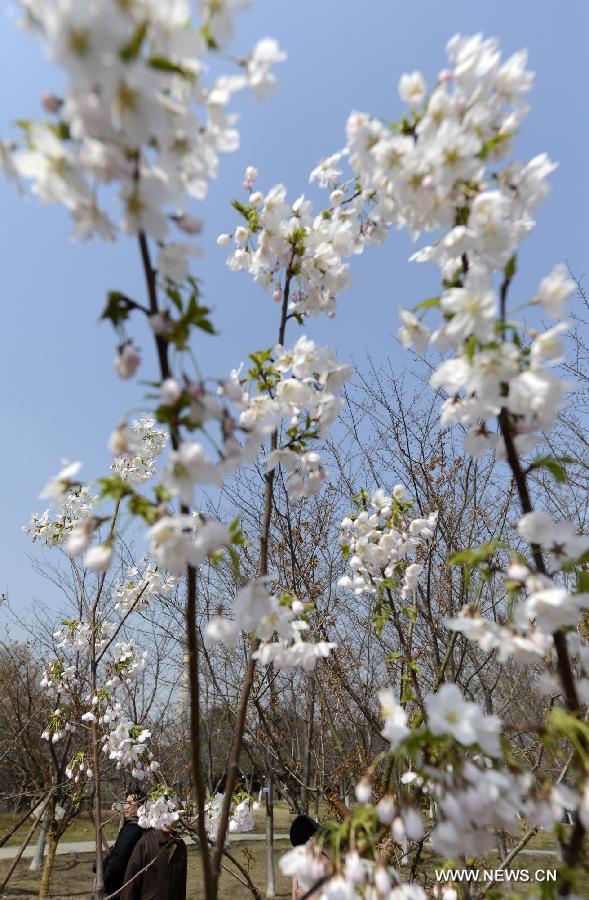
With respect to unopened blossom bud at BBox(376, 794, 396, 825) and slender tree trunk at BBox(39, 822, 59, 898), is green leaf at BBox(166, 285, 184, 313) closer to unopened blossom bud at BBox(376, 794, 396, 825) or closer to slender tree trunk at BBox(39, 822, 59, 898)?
unopened blossom bud at BBox(376, 794, 396, 825)

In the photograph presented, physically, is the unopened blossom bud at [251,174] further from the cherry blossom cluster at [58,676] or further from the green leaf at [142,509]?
the cherry blossom cluster at [58,676]

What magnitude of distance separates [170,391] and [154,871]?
5271mm

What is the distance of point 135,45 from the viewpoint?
0.81 meters

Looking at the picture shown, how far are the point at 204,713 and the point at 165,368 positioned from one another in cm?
1215

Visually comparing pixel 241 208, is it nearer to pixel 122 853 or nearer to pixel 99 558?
pixel 99 558

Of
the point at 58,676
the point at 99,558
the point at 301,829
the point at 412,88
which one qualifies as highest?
the point at 412,88

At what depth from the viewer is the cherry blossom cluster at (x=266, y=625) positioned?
1.29 metres

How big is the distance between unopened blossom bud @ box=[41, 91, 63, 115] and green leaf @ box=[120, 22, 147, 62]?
176mm

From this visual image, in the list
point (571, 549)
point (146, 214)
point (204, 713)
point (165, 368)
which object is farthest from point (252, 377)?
point (204, 713)

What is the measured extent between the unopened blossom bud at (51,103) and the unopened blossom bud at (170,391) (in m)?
0.49

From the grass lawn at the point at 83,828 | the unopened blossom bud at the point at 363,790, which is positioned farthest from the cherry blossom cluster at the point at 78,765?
the grass lawn at the point at 83,828

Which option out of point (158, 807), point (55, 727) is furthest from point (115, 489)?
point (55, 727)

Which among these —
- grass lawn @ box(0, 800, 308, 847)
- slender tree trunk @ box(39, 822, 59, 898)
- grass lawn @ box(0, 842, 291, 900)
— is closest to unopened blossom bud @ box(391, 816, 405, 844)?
slender tree trunk @ box(39, 822, 59, 898)

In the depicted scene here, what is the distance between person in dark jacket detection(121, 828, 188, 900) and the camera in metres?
4.52
